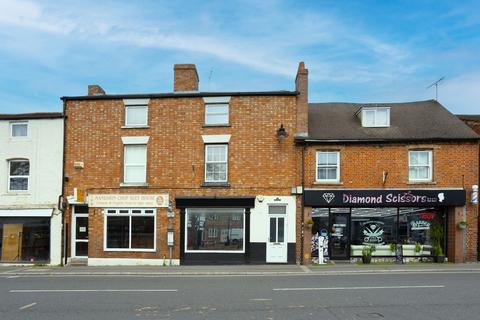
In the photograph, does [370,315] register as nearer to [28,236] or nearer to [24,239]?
[28,236]

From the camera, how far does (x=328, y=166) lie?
21.3m

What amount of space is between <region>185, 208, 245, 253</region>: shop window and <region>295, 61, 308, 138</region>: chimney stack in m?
4.33

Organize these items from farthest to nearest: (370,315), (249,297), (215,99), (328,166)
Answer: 1. (215,99)
2. (328,166)
3. (249,297)
4. (370,315)

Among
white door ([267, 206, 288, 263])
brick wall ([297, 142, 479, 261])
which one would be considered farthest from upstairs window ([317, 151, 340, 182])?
white door ([267, 206, 288, 263])

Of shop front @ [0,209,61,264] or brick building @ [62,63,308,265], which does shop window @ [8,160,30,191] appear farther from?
brick building @ [62,63,308,265]

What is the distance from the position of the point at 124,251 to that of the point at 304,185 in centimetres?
840

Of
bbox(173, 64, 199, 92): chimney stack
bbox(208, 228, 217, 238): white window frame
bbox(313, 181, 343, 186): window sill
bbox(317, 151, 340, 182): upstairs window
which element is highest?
bbox(173, 64, 199, 92): chimney stack

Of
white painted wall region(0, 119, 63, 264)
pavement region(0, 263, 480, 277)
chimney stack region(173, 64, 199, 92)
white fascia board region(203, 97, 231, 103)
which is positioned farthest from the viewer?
chimney stack region(173, 64, 199, 92)

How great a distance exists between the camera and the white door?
21.1 m

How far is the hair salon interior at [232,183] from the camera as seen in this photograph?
21016 mm

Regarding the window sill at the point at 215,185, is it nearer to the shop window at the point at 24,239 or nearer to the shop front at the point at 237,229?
the shop front at the point at 237,229

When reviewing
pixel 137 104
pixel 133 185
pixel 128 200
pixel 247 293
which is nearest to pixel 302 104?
pixel 137 104

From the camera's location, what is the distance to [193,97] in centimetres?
2191

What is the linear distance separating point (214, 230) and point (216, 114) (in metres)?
5.13
